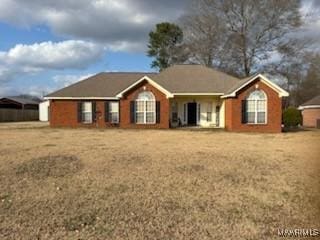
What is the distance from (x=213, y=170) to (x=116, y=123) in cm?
2066

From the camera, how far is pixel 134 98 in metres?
30.7

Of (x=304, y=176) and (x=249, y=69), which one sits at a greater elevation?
(x=249, y=69)

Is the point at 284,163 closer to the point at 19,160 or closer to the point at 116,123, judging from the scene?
the point at 19,160

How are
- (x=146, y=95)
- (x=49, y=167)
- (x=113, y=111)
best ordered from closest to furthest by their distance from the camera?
1. (x=49, y=167)
2. (x=146, y=95)
3. (x=113, y=111)

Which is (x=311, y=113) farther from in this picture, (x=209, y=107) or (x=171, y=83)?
(x=171, y=83)

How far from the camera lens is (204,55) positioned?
49656mm

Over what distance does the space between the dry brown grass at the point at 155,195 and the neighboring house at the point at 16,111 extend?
4295 centimetres

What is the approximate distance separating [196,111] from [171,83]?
2669 millimetres

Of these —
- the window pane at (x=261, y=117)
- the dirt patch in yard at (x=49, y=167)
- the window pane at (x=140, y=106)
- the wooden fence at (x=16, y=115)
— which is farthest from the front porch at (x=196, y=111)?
the wooden fence at (x=16, y=115)

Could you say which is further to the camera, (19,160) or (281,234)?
(19,160)

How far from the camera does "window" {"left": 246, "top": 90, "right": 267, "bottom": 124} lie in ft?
95.1

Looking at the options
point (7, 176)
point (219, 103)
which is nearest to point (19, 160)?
point (7, 176)

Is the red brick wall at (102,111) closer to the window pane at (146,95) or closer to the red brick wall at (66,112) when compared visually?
the red brick wall at (66,112)

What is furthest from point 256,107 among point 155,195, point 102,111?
point 155,195
